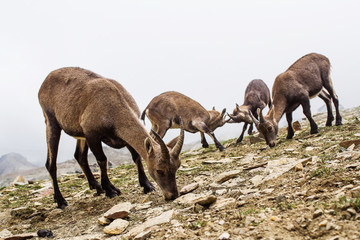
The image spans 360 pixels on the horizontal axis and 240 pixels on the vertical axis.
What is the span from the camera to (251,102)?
14305mm

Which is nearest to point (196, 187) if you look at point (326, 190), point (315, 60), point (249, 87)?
point (326, 190)

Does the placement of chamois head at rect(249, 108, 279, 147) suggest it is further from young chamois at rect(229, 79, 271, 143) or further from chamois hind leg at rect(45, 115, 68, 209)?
chamois hind leg at rect(45, 115, 68, 209)

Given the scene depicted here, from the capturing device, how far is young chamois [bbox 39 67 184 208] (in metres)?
4.73

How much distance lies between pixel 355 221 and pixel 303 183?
1308 millimetres

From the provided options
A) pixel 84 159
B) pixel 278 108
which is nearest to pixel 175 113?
pixel 278 108

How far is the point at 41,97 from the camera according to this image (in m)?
6.79

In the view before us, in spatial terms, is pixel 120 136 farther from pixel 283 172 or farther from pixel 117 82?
pixel 283 172

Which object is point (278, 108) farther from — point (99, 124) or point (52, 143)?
point (52, 143)

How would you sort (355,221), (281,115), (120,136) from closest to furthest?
1. (355,221)
2. (120,136)
3. (281,115)

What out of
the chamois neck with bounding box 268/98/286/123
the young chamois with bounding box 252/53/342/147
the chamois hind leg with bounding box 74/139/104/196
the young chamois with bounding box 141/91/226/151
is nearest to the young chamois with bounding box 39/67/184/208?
the chamois hind leg with bounding box 74/139/104/196

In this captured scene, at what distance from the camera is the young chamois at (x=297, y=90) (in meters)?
9.41

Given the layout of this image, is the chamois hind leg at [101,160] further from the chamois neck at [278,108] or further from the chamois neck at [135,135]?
the chamois neck at [278,108]

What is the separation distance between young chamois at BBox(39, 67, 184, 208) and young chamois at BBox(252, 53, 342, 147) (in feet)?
16.4

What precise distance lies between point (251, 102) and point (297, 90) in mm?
4511
